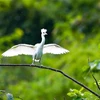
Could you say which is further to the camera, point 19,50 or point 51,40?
point 51,40

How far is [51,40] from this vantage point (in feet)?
53.2

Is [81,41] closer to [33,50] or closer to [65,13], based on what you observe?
[65,13]

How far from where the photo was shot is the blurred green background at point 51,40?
33.1 ft

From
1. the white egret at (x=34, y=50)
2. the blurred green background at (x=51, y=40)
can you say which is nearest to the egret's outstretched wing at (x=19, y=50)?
the white egret at (x=34, y=50)

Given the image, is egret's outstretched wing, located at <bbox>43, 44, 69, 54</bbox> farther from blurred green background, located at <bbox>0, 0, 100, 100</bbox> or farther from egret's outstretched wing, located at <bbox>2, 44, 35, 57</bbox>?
blurred green background, located at <bbox>0, 0, 100, 100</bbox>

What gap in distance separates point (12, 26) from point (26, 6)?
45.6 inches

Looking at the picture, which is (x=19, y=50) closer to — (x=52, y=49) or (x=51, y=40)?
(x=52, y=49)

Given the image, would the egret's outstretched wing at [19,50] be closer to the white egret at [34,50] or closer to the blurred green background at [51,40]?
the white egret at [34,50]

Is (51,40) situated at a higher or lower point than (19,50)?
higher

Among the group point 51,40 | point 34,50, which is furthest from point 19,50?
point 51,40

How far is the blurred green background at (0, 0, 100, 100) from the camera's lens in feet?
33.1

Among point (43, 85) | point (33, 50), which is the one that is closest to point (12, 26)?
point (43, 85)

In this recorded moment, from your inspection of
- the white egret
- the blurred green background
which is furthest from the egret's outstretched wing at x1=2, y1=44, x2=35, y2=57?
the blurred green background

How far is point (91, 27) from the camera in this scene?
13.8 m
